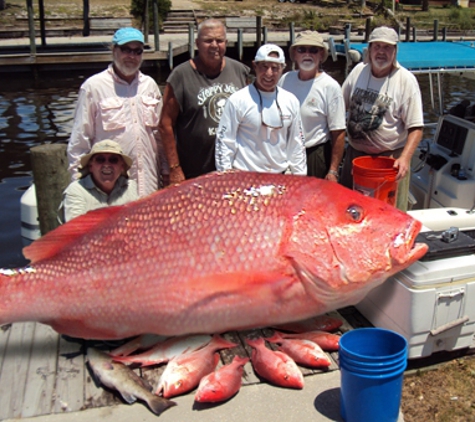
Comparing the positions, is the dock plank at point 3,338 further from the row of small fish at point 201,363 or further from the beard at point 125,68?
the beard at point 125,68

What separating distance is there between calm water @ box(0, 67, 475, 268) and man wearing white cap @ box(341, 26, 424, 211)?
17.1 feet

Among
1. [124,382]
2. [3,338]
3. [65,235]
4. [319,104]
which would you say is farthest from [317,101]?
[3,338]

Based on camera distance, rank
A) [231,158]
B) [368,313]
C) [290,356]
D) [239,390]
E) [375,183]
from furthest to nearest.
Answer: [375,183] < [231,158] < [368,313] < [290,356] < [239,390]

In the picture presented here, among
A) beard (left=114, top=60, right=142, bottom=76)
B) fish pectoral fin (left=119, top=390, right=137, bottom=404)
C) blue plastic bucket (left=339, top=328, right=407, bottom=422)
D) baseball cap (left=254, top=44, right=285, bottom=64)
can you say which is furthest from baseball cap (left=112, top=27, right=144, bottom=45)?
blue plastic bucket (left=339, top=328, right=407, bottom=422)

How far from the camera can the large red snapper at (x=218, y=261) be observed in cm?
322

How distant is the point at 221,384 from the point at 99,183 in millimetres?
1831

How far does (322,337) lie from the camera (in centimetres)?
357

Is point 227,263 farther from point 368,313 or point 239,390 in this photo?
point 368,313

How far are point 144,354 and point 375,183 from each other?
8.15 ft

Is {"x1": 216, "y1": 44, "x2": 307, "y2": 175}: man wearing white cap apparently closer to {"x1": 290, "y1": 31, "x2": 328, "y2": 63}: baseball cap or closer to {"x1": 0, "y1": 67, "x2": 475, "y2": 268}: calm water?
{"x1": 290, "y1": 31, "x2": 328, "y2": 63}: baseball cap

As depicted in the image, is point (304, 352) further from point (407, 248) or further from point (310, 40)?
point (310, 40)

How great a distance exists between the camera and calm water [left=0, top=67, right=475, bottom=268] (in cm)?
912

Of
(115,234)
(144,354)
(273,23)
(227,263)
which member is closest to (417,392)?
(227,263)

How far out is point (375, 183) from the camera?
473 centimetres
